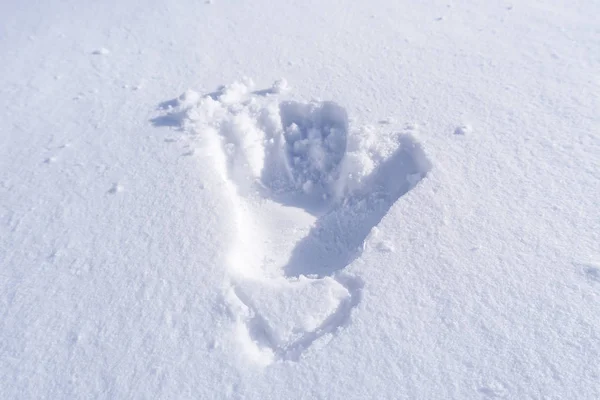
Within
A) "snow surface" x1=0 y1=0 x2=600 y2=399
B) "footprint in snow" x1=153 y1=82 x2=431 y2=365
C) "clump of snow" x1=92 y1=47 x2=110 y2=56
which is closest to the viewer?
"snow surface" x1=0 y1=0 x2=600 y2=399

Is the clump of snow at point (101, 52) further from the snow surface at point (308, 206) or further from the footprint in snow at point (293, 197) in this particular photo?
the footprint in snow at point (293, 197)

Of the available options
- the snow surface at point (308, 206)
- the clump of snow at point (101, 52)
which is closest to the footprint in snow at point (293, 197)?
the snow surface at point (308, 206)

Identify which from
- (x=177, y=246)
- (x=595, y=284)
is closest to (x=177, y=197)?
(x=177, y=246)

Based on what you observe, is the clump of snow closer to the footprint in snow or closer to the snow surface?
the snow surface

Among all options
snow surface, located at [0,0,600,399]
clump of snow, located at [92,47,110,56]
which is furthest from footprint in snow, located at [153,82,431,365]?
clump of snow, located at [92,47,110,56]

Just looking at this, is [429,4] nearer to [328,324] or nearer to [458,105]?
[458,105]

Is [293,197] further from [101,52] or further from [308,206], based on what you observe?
[101,52]

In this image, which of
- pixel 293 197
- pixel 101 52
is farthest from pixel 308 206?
pixel 101 52
